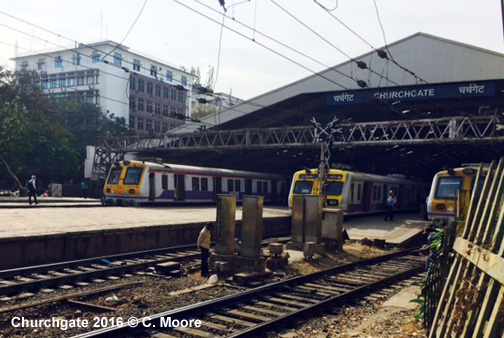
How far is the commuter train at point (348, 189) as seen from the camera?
23.1m

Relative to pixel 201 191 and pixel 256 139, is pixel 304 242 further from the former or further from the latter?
pixel 256 139

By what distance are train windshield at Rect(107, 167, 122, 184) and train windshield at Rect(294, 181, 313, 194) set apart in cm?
868

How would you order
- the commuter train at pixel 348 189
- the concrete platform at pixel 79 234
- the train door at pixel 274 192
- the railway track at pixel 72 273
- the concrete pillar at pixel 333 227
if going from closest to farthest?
the railway track at pixel 72 273 → the concrete platform at pixel 79 234 → the concrete pillar at pixel 333 227 → the commuter train at pixel 348 189 → the train door at pixel 274 192

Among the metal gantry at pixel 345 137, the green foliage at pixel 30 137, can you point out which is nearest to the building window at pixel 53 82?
the green foliage at pixel 30 137

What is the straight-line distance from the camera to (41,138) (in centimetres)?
4138

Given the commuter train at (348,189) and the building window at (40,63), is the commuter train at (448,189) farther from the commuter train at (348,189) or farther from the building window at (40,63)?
the building window at (40,63)

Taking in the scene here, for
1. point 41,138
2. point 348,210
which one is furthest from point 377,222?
point 41,138

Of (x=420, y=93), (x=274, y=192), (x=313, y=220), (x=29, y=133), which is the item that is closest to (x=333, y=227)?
(x=313, y=220)

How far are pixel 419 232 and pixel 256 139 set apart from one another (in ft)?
70.5

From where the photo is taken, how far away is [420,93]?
27.2m

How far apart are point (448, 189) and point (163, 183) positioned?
1317cm

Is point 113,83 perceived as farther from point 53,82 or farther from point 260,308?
point 260,308

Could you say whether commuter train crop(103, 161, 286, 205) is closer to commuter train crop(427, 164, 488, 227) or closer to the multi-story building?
commuter train crop(427, 164, 488, 227)

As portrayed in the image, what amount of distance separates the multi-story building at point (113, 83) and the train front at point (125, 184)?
4250 cm
